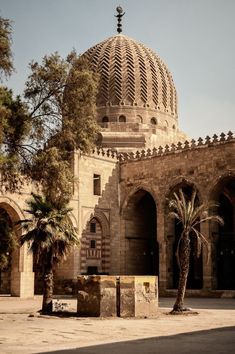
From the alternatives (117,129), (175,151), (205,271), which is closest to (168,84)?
(117,129)

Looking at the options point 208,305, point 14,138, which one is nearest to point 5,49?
point 14,138

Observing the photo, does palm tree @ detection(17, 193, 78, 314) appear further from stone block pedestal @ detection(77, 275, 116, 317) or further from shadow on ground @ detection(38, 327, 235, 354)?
shadow on ground @ detection(38, 327, 235, 354)

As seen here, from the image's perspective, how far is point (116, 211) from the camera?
28641 millimetres

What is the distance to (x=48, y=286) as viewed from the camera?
16.3 m

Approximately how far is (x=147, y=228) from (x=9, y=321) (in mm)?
17446

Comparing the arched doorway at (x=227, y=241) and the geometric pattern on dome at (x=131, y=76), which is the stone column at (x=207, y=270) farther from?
the geometric pattern on dome at (x=131, y=76)

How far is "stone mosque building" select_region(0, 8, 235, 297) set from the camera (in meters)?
25.0

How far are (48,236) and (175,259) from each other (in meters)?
13.1

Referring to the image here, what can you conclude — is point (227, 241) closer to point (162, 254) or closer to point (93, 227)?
point (162, 254)

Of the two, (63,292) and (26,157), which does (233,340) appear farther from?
(63,292)

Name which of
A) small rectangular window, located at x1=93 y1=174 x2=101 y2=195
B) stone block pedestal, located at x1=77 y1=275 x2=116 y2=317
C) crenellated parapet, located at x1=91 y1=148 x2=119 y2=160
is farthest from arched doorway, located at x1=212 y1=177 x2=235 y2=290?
stone block pedestal, located at x1=77 y1=275 x2=116 y2=317

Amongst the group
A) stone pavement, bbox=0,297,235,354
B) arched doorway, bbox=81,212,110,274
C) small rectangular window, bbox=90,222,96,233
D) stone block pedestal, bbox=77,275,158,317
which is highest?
small rectangular window, bbox=90,222,96,233

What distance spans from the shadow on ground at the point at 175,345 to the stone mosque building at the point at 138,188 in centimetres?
1412

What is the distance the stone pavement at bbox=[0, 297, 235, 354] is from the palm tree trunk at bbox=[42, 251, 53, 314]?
0.67m
